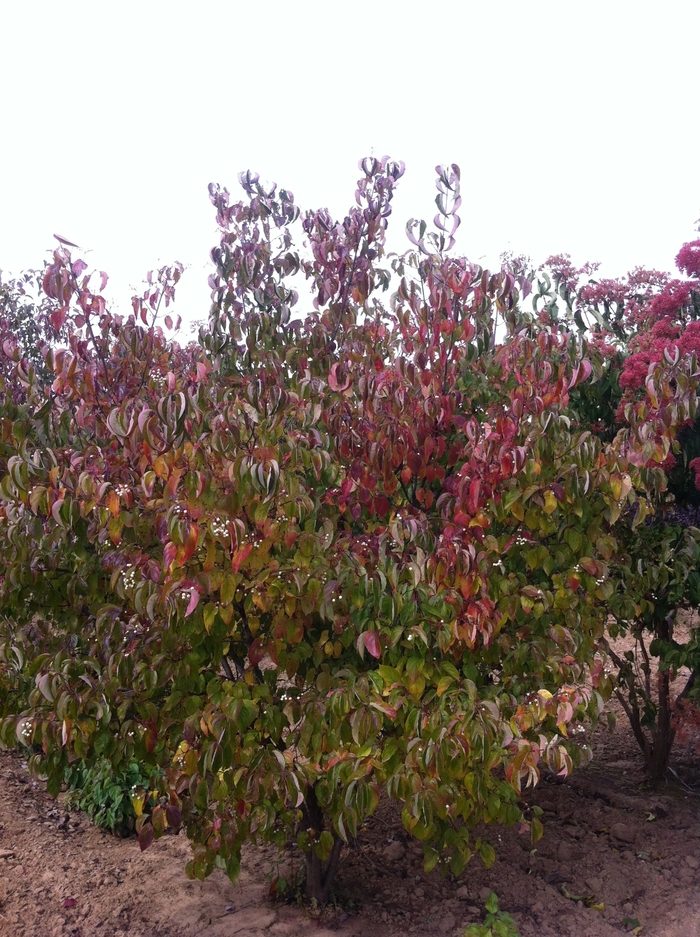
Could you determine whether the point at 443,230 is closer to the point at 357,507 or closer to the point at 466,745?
the point at 357,507

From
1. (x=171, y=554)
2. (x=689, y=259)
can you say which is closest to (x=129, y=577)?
(x=171, y=554)

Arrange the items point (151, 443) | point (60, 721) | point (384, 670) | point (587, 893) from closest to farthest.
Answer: point (151, 443) → point (384, 670) → point (60, 721) → point (587, 893)

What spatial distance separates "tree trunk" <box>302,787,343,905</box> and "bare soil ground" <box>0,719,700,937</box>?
3.6 inches

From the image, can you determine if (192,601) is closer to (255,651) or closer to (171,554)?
(171,554)

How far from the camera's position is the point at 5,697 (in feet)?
10.8

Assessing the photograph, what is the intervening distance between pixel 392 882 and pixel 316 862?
49cm

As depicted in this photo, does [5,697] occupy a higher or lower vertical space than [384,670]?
lower

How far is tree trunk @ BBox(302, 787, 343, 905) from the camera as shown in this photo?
11.4 feet

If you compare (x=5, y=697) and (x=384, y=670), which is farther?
(x=5, y=697)

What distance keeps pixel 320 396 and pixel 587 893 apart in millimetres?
2619

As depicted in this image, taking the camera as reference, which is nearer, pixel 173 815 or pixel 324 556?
pixel 324 556

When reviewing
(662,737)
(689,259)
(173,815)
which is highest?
(689,259)

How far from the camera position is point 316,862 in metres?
3.54

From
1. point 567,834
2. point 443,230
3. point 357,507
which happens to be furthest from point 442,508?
point 567,834
